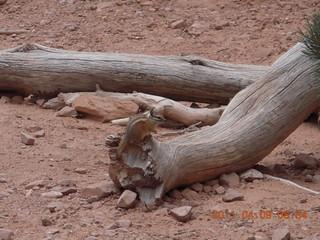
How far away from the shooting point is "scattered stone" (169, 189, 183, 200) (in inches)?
203

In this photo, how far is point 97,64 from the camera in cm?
761

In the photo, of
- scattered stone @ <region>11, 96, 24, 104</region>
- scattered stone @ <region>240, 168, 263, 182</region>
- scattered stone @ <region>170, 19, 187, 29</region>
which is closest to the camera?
scattered stone @ <region>240, 168, 263, 182</region>

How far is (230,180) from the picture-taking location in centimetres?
543

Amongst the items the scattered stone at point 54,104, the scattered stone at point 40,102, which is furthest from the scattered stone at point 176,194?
the scattered stone at point 40,102

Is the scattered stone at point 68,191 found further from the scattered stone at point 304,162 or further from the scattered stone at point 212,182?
the scattered stone at point 304,162

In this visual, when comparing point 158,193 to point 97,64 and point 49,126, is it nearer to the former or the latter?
point 49,126

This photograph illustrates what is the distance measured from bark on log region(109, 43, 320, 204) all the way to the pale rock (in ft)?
4.96

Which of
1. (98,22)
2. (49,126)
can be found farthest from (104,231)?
(98,22)

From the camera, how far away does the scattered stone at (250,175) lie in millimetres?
5523

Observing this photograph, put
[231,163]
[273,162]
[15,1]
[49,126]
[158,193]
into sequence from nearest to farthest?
[158,193] < [231,163] < [273,162] < [49,126] < [15,1]

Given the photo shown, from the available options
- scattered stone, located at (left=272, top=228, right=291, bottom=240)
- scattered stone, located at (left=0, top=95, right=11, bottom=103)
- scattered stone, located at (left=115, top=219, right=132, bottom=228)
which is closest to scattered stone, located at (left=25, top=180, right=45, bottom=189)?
scattered stone, located at (left=115, top=219, right=132, bottom=228)

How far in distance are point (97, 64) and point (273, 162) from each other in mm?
2243

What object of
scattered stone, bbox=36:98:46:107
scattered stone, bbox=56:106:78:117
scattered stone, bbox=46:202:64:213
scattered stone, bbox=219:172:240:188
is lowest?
scattered stone, bbox=36:98:46:107

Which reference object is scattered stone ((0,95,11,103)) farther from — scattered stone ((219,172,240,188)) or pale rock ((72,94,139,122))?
scattered stone ((219,172,240,188))
